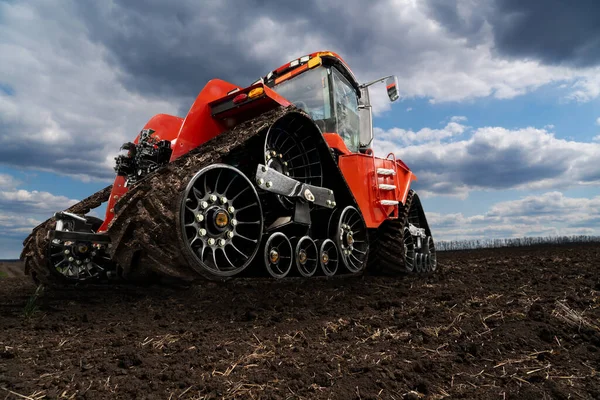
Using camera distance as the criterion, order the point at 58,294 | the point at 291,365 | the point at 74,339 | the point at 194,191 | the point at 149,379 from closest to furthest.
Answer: the point at 149,379 < the point at 291,365 < the point at 74,339 < the point at 194,191 < the point at 58,294

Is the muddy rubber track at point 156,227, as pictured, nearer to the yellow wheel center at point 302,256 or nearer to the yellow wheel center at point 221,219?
the yellow wheel center at point 221,219

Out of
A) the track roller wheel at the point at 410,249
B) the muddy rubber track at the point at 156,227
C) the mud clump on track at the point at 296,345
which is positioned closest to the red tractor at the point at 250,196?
the muddy rubber track at the point at 156,227

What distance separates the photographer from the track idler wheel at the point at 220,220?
4082 mm

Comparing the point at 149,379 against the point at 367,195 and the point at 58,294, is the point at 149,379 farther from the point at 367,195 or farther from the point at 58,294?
the point at 367,195

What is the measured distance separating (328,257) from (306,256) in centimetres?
56

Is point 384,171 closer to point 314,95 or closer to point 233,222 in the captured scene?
point 314,95

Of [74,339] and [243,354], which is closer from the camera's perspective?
[243,354]

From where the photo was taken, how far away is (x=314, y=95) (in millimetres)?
6727

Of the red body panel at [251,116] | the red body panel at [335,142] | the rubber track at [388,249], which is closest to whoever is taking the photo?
the red body panel at [251,116]

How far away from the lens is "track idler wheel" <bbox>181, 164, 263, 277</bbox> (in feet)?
13.4

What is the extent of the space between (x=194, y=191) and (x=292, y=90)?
10.9 feet

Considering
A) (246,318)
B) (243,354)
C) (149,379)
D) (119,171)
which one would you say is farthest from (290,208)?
(149,379)

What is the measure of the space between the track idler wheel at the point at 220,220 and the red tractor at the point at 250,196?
1 centimetres

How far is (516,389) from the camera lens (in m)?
2.06
